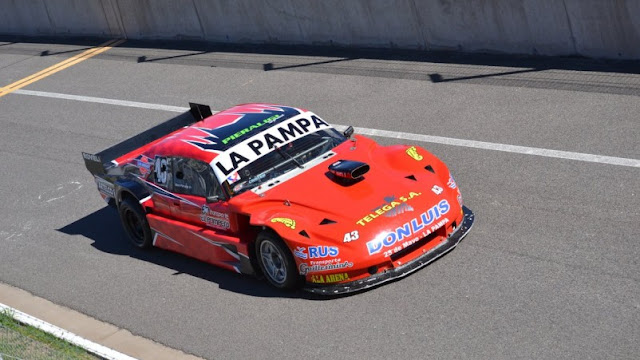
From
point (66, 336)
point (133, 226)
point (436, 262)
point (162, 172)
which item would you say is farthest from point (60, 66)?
point (436, 262)

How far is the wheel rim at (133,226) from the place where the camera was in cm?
1101

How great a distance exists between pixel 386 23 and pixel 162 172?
7366 mm

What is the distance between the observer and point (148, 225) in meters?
10.6

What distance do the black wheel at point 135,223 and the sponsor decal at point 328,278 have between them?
9.42 feet

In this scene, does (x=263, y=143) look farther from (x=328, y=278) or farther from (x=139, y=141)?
(x=139, y=141)

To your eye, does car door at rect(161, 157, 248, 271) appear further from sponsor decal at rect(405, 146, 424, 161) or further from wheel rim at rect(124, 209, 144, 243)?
sponsor decal at rect(405, 146, 424, 161)

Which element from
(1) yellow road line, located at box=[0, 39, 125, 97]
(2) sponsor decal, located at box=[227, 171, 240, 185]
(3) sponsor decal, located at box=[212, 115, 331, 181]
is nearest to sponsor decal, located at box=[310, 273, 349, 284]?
(2) sponsor decal, located at box=[227, 171, 240, 185]

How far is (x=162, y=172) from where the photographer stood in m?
10.5

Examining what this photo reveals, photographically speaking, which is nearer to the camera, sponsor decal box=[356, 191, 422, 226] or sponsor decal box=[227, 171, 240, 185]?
sponsor decal box=[356, 191, 422, 226]

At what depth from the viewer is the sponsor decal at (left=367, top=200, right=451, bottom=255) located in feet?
27.6

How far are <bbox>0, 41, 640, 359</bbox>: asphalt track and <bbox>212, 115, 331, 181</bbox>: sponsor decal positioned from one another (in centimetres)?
122

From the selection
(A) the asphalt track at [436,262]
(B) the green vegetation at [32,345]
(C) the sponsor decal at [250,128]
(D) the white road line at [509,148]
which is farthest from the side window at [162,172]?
(D) the white road line at [509,148]

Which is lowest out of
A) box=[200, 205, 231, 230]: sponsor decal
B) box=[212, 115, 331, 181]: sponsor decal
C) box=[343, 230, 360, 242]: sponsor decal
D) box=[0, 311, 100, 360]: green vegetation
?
box=[0, 311, 100, 360]: green vegetation

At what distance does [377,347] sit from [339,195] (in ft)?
6.04
